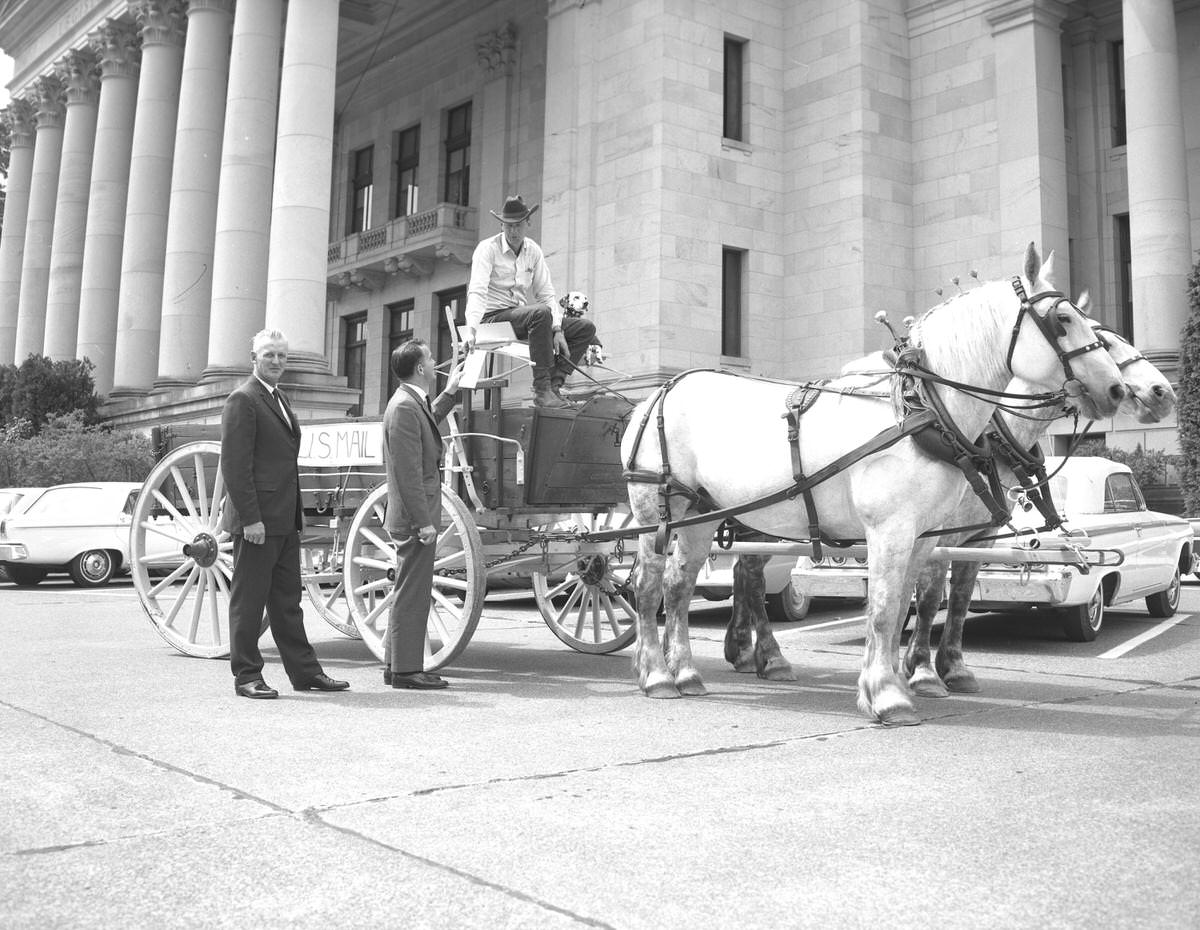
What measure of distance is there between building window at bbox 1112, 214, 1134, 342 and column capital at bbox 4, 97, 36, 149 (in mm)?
37205

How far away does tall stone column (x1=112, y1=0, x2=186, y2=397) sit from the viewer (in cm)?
3334

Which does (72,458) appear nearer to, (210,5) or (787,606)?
(210,5)

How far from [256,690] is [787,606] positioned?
298 inches

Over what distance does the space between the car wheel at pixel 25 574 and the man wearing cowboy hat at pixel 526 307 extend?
44.3 ft

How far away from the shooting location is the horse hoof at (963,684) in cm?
770

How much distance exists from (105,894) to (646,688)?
4.39m

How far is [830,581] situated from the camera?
11.2m

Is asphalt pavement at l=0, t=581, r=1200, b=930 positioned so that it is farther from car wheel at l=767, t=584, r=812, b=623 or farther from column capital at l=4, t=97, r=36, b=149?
column capital at l=4, t=97, r=36, b=149

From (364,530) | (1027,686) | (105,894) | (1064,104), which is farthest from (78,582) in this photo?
(1064,104)

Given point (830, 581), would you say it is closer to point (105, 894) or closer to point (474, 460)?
point (474, 460)

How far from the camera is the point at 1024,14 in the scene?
26109mm

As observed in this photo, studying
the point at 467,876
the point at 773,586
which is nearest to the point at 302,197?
the point at 773,586

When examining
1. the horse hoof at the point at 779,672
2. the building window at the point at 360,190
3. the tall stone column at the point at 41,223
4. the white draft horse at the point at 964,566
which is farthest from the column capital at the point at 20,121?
the white draft horse at the point at 964,566

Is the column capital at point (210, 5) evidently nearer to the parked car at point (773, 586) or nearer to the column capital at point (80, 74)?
the column capital at point (80, 74)
